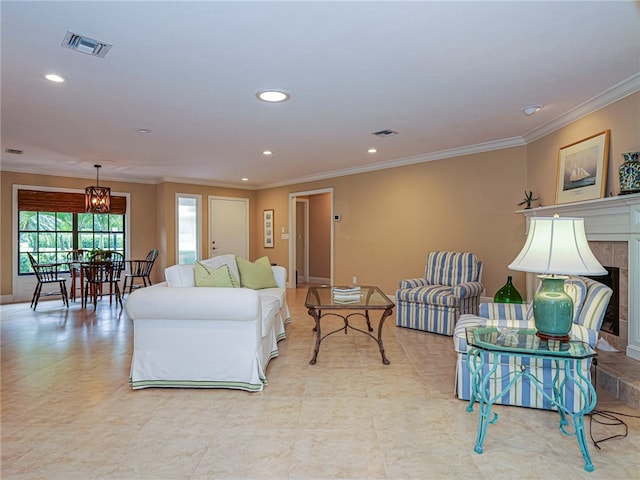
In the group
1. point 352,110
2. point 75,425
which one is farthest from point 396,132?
point 75,425

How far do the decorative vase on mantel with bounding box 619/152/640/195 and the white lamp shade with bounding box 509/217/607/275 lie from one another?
4.04ft

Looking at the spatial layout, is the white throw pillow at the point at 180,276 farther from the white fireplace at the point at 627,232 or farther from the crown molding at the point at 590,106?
the crown molding at the point at 590,106

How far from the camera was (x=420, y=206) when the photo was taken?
19.5 feet

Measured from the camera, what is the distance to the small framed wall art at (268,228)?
28.8 feet

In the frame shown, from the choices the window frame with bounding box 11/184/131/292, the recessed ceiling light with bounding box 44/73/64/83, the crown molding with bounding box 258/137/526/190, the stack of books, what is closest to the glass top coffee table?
the stack of books

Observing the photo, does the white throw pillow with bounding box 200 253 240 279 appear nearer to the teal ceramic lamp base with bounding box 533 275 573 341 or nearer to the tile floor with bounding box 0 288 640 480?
the tile floor with bounding box 0 288 640 480

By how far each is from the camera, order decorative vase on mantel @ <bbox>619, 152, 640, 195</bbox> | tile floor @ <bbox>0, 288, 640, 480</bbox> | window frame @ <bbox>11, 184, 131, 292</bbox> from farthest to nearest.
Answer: window frame @ <bbox>11, 184, 131, 292</bbox> → decorative vase on mantel @ <bbox>619, 152, 640, 195</bbox> → tile floor @ <bbox>0, 288, 640, 480</bbox>

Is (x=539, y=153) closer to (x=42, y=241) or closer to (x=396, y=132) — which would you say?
(x=396, y=132)

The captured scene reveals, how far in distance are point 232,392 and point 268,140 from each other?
3.08m

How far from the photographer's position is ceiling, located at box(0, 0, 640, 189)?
2.12 m

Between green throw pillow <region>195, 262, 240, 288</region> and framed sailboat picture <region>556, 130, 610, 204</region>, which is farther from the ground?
framed sailboat picture <region>556, 130, 610, 204</region>

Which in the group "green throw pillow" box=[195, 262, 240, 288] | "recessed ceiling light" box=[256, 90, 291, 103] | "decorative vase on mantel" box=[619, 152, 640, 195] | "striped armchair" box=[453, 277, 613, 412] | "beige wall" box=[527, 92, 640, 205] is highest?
"recessed ceiling light" box=[256, 90, 291, 103]

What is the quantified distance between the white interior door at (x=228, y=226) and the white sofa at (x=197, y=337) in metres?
5.59

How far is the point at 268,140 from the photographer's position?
15.9 ft
